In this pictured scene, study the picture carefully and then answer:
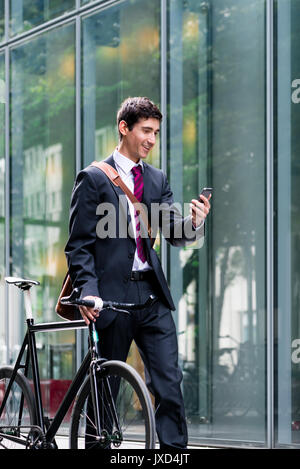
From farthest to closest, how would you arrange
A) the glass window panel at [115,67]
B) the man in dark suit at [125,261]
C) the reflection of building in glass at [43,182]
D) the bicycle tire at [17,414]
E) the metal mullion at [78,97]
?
the reflection of building in glass at [43,182]
the metal mullion at [78,97]
the glass window panel at [115,67]
the bicycle tire at [17,414]
the man in dark suit at [125,261]

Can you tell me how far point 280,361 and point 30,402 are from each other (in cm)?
287

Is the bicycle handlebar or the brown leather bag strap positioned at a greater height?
the brown leather bag strap

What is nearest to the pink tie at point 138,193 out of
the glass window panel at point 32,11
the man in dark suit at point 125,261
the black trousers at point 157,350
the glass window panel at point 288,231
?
the man in dark suit at point 125,261

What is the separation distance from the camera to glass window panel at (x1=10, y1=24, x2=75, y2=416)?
10766 mm

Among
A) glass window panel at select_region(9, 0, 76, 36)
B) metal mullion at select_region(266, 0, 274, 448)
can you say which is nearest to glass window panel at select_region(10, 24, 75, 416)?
glass window panel at select_region(9, 0, 76, 36)

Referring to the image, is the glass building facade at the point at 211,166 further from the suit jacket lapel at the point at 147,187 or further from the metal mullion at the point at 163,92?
the suit jacket lapel at the point at 147,187

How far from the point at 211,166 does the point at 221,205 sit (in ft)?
1.21

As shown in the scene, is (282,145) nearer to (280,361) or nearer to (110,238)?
(280,361)

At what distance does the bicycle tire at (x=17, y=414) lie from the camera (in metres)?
5.44

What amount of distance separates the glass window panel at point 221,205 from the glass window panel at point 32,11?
218 centimetres

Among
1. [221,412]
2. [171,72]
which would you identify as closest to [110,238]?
[221,412]

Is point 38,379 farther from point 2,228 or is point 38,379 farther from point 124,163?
point 2,228

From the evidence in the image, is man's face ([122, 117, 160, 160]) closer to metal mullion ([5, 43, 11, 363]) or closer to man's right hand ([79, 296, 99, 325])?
man's right hand ([79, 296, 99, 325])

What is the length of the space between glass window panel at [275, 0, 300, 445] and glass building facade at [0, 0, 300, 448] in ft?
0.03
